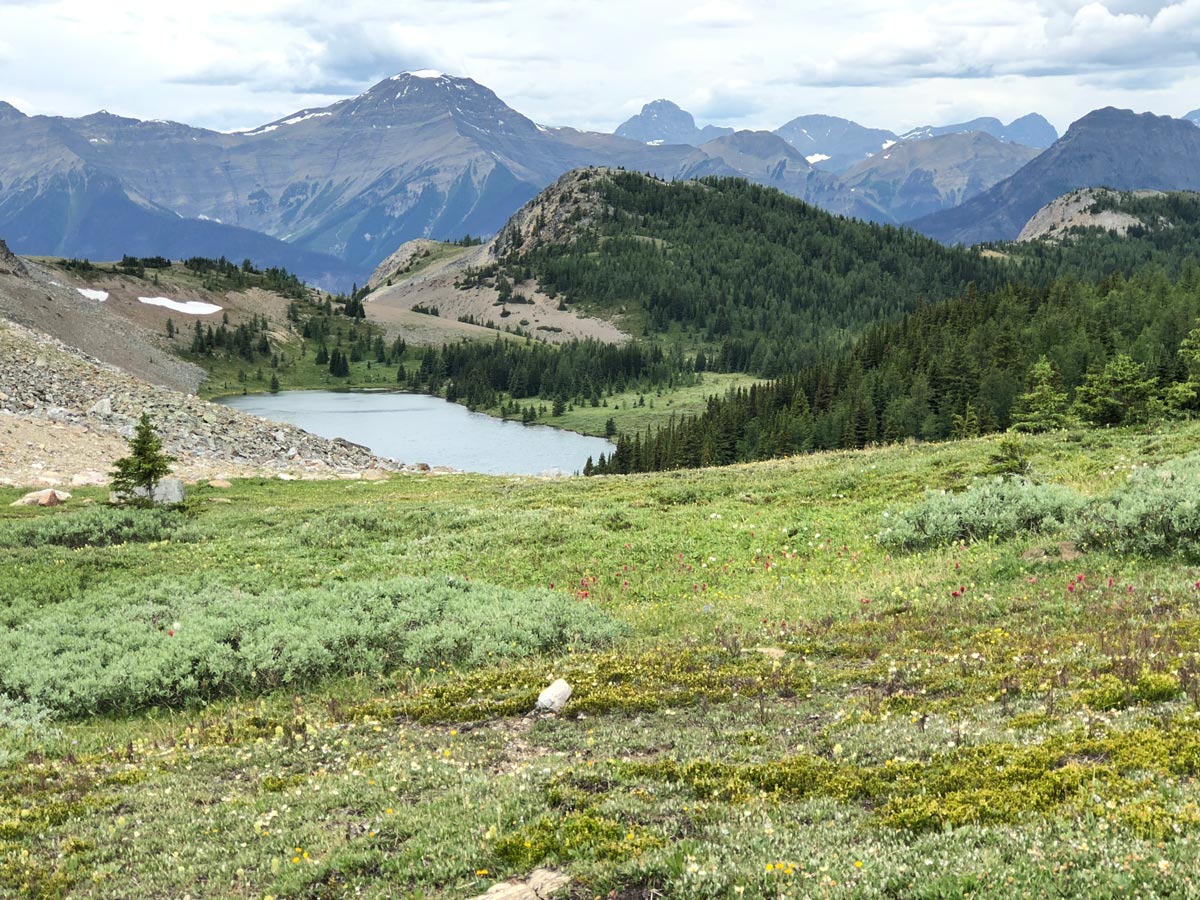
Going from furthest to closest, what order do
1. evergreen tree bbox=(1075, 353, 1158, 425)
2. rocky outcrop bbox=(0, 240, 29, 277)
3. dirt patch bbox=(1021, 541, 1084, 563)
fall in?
1. rocky outcrop bbox=(0, 240, 29, 277)
2. evergreen tree bbox=(1075, 353, 1158, 425)
3. dirt patch bbox=(1021, 541, 1084, 563)

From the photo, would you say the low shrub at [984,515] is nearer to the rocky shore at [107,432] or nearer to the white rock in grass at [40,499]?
the white rock in grass at [40,499]

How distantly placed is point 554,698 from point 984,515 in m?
16.1

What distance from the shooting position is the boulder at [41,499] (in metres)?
40.7

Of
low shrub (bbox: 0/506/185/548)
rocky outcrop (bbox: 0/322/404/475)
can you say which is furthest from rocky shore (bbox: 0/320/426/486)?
low shrub (bbox: 0/506/185/548)

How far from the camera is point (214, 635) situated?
19.4 metres

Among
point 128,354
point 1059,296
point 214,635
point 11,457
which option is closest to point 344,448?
point 11,457

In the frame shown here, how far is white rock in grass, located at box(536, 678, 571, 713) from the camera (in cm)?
1487

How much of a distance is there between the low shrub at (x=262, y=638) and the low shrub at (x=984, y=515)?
35.4 ft

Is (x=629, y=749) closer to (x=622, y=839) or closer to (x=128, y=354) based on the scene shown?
(x=622, y=839)

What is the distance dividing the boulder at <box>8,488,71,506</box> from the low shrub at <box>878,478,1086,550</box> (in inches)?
1541

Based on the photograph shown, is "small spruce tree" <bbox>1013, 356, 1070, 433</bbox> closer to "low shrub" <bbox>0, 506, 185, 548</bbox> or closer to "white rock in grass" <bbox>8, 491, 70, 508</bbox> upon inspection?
"low shrub" <bbox>0, 506, 185, 548</bbox>

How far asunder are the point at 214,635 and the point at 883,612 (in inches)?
610

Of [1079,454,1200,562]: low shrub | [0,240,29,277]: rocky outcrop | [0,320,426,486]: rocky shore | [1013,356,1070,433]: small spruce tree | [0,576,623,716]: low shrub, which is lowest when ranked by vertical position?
[0,320,426,486]: rocky shore

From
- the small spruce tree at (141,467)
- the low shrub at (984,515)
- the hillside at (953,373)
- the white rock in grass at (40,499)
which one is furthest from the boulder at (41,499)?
the hillside at (953,373)
